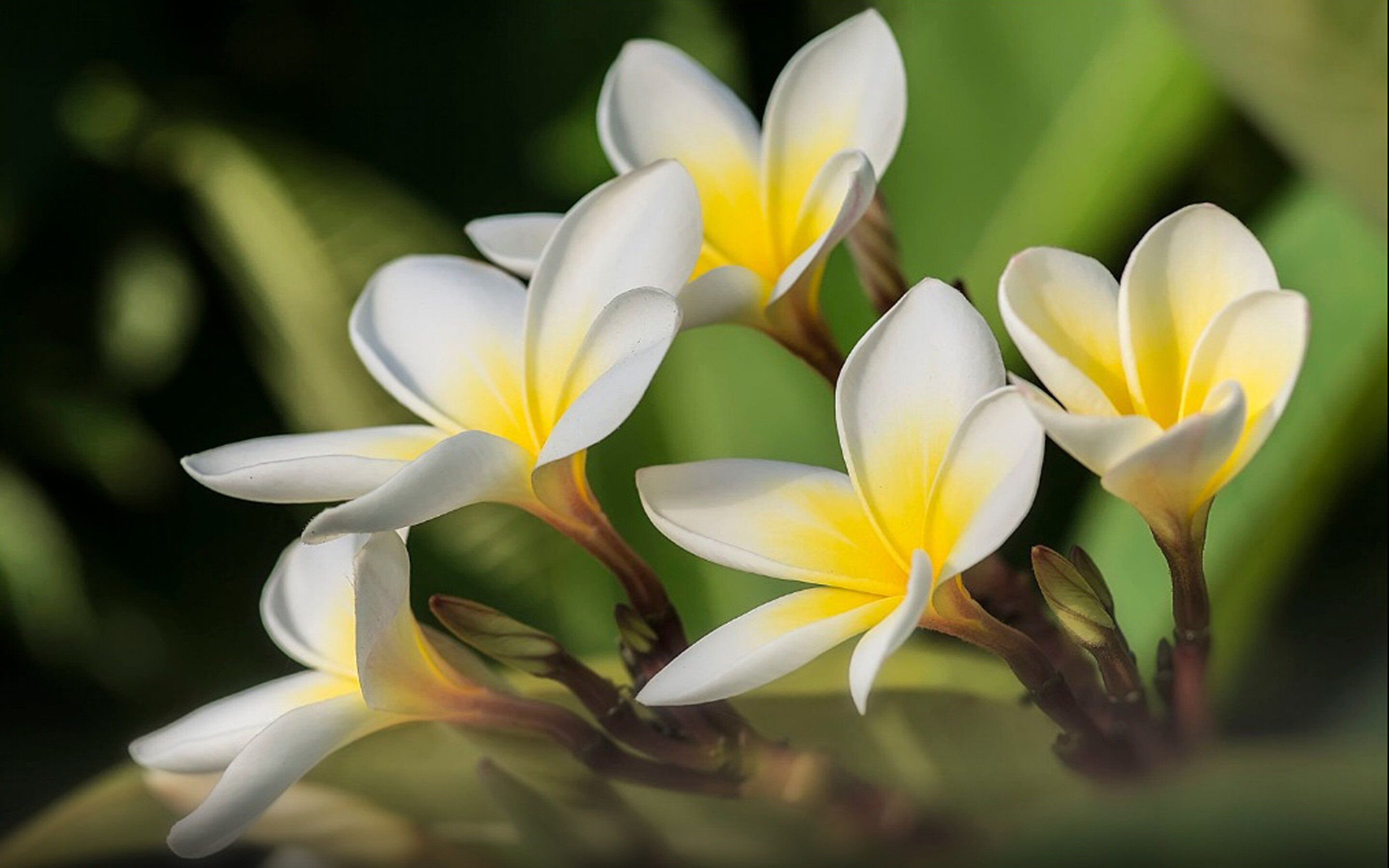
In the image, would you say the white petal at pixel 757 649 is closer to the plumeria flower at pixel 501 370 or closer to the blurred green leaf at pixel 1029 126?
the plumeria flower at pixel 501 370

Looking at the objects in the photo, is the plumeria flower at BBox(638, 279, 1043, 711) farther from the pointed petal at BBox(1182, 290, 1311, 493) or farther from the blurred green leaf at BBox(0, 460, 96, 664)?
the blurred green leaf at BBox(0, 460, 96, 664)

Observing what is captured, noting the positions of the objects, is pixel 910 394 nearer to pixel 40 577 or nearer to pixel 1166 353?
pixel 1166 353

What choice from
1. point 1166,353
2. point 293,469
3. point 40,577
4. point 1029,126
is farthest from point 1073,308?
point 40,577

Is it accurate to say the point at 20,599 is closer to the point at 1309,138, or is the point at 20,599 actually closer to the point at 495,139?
the point at 495,139

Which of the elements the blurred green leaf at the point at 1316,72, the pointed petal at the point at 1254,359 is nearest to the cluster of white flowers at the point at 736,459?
the pointed petal at the point at 1254,359

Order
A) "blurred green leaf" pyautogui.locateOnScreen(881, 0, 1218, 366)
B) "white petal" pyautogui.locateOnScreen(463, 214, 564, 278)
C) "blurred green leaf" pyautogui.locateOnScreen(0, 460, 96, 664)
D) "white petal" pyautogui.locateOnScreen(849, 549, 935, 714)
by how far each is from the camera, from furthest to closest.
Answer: "blurred green leaf" pyautogui.locateOnScreen(0, 460, 96, 664), "blurred green leaf" pyautogui.locateOnScreen(881, 0, 1218, 366), "white petal" pyautogui.locateOnScreen(463, 214, 564, 278), "white petal" pyautogui.locateOnScreen(849, 549, 935, 714)

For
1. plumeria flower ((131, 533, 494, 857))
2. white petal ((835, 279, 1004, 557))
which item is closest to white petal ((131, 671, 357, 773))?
plumeria flower ((131, 533, 494, 857))
